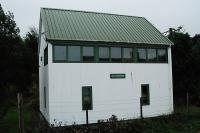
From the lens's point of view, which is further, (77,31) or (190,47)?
(190,47)

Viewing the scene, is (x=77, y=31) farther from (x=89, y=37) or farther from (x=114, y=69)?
(x=114, y=69)

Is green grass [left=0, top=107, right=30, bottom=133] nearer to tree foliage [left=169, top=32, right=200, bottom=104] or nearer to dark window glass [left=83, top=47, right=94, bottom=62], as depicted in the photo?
dark window glass [left=83, top=47, right=94, bottom=62]

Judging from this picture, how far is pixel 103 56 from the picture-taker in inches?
777

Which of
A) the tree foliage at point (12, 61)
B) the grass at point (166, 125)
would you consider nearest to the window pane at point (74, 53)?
the tree foliage at point (12, 61)

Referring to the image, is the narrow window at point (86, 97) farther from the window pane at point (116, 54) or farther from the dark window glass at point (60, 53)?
the window pane at point (116, 54)

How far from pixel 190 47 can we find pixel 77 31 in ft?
43.8

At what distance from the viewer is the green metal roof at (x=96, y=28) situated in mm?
19297

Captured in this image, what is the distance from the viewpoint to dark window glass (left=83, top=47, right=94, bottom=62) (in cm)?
1903

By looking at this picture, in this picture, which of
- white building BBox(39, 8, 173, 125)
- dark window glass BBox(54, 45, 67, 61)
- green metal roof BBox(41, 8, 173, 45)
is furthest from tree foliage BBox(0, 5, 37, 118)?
dark window glass BBox(54, 45, 67, 61)

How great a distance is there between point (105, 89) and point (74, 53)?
330 centimetres

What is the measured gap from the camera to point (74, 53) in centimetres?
1870

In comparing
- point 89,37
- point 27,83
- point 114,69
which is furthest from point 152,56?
point 27,83

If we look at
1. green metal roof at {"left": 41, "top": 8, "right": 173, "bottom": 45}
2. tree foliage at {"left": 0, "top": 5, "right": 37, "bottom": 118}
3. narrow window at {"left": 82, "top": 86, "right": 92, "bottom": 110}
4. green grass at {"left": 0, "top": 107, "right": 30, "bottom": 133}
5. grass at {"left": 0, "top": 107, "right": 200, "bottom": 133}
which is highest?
green metal roof at {"left": 41, "top": 8, "right": 173, "bottom": 45}

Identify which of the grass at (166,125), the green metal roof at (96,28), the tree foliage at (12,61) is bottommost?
the grass at (166,125)
